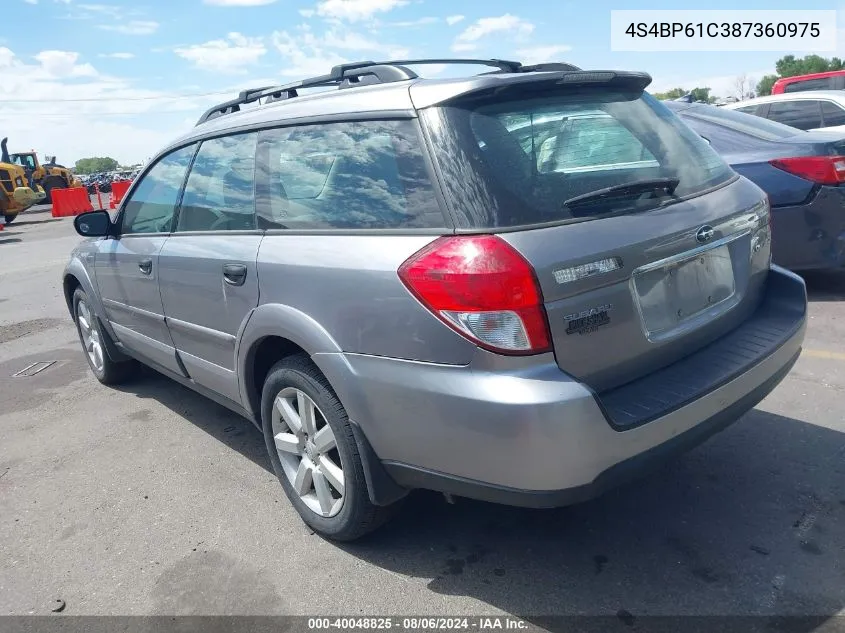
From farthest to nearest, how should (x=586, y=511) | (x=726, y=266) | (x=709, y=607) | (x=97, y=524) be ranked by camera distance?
(x=97, y=524) → (x=586, y=511) → (x=726, y=266) → (x=709, y=607)

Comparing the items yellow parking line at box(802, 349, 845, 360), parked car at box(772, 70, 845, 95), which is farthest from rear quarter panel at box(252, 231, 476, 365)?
parked car at box(772, 70, 845, 95)

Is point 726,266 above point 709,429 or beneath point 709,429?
above

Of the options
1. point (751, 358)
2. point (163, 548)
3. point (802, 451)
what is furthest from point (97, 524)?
point (802, 451)

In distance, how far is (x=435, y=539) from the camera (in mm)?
2955

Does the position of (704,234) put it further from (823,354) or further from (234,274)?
(823,354)

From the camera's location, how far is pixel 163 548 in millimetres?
3061

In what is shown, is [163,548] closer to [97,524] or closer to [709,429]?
[97,524]

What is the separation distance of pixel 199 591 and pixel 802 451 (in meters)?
2.81

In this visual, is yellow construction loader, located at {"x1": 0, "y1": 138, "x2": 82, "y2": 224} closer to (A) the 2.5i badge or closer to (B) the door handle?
(B) the door handle

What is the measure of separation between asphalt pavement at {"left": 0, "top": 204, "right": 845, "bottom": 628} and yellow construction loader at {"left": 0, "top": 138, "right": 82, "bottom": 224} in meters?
23.0

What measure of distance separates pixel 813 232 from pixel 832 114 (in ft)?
Result: 17.0

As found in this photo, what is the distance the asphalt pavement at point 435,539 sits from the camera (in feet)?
8.36

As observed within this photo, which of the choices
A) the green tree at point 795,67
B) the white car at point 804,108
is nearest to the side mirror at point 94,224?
the white car at point 804,108

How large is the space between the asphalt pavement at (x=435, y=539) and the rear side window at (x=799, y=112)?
6.59 m
